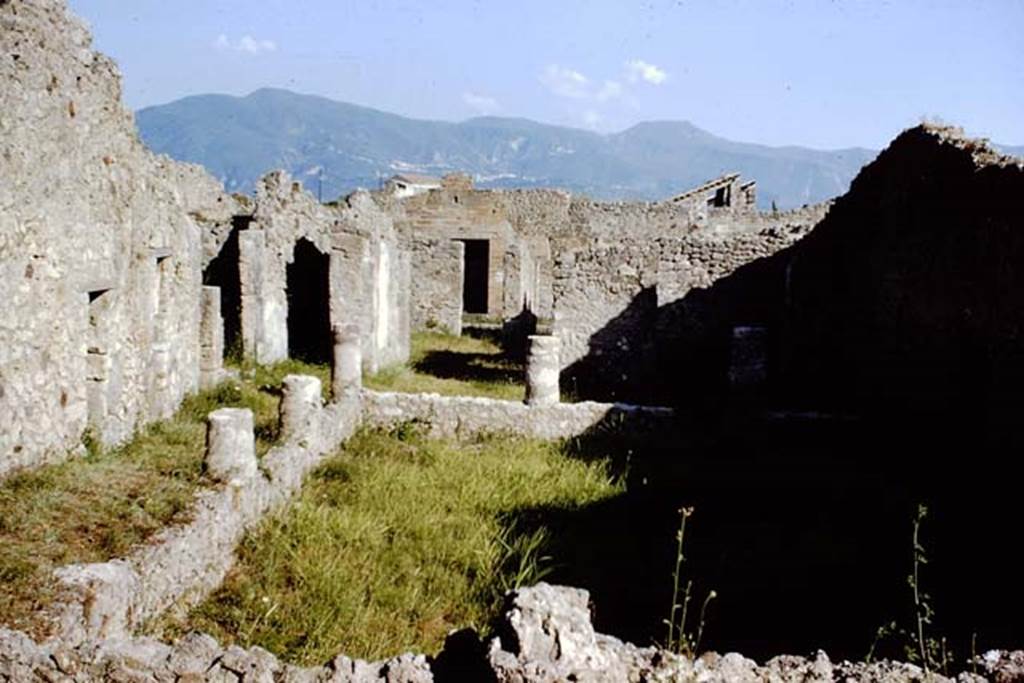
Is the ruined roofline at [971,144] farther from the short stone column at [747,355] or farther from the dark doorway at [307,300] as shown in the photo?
the dark doorway at [307,300]

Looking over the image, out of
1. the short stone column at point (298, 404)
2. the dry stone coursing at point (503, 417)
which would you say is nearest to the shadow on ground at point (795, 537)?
the dry stone coursing at point (503, 417)

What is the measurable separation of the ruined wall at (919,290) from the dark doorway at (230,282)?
8.57 metres

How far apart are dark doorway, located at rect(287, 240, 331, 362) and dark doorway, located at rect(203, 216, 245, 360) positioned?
3.39ft

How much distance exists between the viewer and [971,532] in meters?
6.21

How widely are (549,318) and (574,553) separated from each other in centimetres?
1762

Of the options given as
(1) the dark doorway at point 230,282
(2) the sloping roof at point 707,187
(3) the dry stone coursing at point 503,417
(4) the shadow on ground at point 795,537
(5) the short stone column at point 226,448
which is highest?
(2) the sloping roof at point 707,187

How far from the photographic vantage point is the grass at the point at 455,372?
12.3 m

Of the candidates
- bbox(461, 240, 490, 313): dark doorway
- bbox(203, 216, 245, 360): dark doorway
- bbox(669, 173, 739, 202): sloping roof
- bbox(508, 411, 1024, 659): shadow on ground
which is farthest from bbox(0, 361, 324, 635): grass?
bbox(669, 173, 739, 202): sloping roof

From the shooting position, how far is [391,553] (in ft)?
18.9

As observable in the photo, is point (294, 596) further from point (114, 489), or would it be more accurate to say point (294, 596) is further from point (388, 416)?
point (388, 416)

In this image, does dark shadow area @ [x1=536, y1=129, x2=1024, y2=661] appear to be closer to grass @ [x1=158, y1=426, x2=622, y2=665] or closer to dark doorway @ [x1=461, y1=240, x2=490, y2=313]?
grass @ [x1=158, y1=426, x2=622, y2=665]

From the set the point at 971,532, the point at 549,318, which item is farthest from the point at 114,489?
the point at 549,318

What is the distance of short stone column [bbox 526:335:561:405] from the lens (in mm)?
9805

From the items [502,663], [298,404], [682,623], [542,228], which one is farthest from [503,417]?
[542,228]
